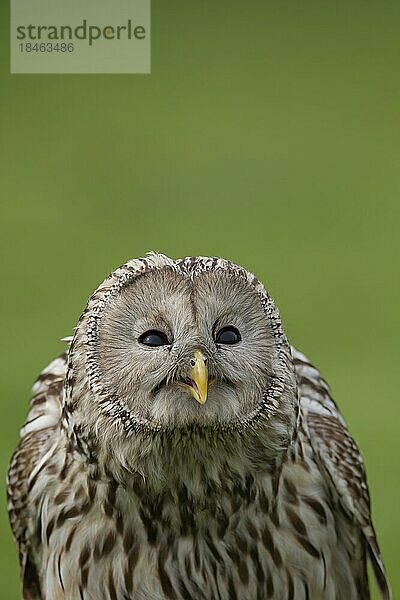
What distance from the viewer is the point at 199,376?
Answer: 118 inches

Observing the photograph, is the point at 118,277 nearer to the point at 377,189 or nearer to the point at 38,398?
the point at 38,398

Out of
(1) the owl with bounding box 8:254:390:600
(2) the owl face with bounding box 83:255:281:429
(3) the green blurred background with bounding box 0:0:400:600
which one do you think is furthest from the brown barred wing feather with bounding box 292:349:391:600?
(3) the green blurred background with bounding box 0:0:400:600

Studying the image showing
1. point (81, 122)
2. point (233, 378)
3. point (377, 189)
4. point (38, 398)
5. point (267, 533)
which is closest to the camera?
point (233, 378)

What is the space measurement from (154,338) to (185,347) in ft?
0.33

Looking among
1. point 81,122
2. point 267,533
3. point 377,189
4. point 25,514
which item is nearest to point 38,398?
point 25,514

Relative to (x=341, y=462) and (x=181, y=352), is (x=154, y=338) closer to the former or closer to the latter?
(x=181, y=352)

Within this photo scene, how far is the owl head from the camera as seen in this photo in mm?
3072

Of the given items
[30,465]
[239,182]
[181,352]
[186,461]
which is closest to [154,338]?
[181,352]

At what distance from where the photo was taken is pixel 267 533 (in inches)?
141

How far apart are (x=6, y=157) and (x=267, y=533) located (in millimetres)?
5679

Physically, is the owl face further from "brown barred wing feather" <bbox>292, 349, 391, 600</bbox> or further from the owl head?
"brown barred wing feather" <bbox>292, 349, 391, 600</bbox>

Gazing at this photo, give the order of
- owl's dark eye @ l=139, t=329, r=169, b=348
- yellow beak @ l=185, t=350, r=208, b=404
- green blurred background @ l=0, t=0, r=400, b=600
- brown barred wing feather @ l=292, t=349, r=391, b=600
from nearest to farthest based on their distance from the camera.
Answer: yellow beak @ l=185, t=350, r=208, b=404 → owl's dark eye @ l=139, t=329, r=169, b=348 → brown barred wing feather @ l=292, t=349, r=391, b=600 → green blurred background @ l=0, t=0, r=400, b=600

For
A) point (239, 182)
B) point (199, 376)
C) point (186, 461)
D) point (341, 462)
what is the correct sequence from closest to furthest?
point (199, 376), point (186, 461), point (341, 462), point (239, 182)

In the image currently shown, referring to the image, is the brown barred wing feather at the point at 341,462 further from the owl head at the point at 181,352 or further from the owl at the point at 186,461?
the owl head at the point at 181,352
